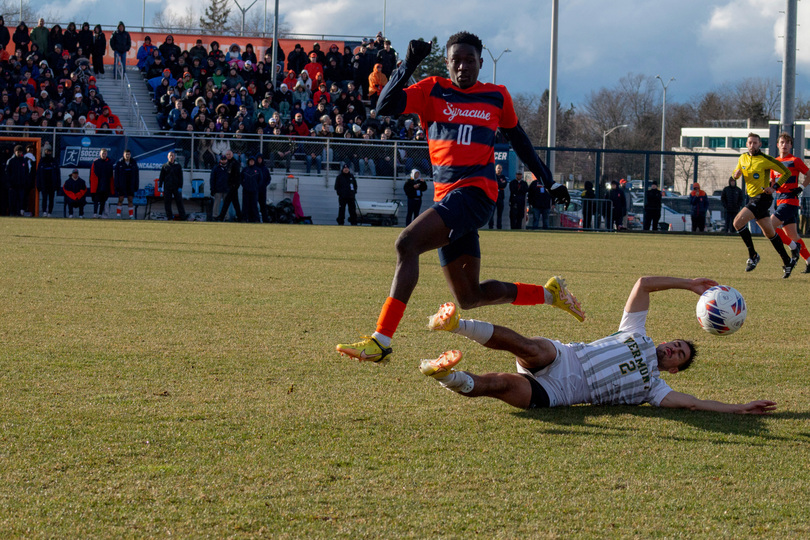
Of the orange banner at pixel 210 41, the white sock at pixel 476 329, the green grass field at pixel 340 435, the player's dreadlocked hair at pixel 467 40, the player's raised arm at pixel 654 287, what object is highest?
the orange banner at pixel 210 41

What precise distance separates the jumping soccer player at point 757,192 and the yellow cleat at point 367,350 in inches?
421

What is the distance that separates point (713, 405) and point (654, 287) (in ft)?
2.82

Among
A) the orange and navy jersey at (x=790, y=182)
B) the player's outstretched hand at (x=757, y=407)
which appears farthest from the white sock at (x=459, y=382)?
the orange and navy jersey at (x=790, y=182)

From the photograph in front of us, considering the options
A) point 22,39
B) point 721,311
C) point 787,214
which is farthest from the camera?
point 22,39

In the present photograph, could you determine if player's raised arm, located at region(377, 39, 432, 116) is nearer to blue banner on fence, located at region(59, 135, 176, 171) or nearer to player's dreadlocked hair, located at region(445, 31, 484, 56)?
player's dreadlocked hair, located at region(445, 31, 484, 56)

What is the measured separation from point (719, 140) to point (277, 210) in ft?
244

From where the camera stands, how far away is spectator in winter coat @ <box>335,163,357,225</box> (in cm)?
2833

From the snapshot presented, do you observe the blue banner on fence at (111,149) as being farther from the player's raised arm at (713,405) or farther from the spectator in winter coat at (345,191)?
the player's raised arm at (713,405)

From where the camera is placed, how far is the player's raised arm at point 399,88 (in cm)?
548

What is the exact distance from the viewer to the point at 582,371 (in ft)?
16.6

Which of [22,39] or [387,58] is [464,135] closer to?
[387,58]

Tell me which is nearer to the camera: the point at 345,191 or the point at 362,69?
the point at 345,191

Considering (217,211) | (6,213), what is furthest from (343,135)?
(6,213)

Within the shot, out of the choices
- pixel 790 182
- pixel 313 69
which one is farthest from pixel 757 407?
pixel 313 69
